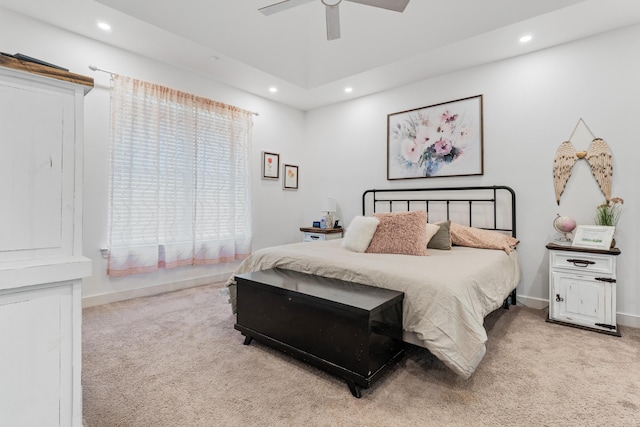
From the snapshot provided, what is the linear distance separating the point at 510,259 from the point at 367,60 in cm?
257

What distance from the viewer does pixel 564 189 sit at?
9.91ft

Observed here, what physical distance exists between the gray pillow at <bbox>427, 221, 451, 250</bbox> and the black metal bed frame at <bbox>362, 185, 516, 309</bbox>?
26.9 inches

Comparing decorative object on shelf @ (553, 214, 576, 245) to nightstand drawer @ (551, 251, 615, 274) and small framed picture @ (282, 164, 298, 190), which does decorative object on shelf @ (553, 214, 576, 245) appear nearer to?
nightstand drawer @ (551, 251, 615, 274)

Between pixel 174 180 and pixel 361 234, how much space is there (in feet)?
7.29

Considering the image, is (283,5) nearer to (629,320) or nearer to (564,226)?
(564,226)

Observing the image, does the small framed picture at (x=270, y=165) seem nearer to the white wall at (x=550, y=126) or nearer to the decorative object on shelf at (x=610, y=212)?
the white wall at (x=550, y=126)

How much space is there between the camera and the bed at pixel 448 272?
5.59ft

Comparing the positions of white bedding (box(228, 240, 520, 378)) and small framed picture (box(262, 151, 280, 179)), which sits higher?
small framed picture (box(262, 151, 280, 179))

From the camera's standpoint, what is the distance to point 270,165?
4.68 m

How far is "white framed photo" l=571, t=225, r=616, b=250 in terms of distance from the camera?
2.59 metres

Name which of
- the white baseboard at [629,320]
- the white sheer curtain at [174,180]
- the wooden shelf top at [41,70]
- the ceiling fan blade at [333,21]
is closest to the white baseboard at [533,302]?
the white baseboard at [629,320]

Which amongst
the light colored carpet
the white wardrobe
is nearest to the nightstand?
the light colored carpet

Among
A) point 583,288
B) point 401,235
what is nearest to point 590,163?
point 583,288

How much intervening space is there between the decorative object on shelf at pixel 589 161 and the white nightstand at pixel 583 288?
61 centimetres
